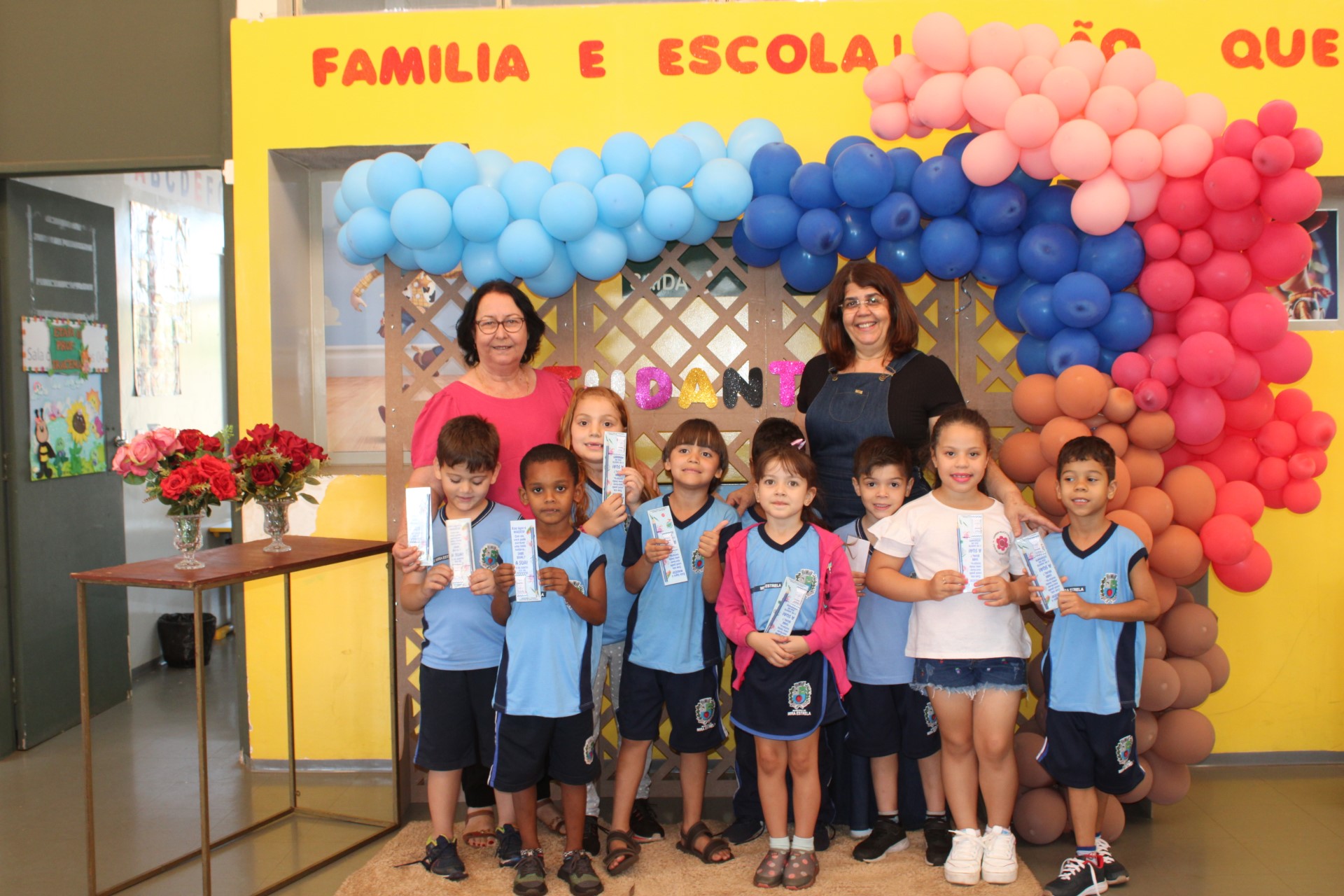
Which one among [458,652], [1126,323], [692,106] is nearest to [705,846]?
[458,652]

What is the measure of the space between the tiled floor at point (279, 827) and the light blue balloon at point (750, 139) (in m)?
2.40

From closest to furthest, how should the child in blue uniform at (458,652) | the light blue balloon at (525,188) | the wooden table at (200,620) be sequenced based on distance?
the wooden table at (200,620)
the child in blue uniform at (458,652)
the light blue balloon at (525,188)

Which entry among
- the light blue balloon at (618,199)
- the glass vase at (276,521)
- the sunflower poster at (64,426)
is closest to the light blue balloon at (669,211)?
the light blue balloon at (618,199)

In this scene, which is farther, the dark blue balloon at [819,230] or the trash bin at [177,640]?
the trash bin at [177,640]

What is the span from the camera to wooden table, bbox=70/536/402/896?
269 cm

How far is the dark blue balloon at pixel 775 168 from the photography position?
3.22m

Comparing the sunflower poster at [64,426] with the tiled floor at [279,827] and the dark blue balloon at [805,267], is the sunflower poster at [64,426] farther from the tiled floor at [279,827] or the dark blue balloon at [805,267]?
the dark blue balloon at [805,267]

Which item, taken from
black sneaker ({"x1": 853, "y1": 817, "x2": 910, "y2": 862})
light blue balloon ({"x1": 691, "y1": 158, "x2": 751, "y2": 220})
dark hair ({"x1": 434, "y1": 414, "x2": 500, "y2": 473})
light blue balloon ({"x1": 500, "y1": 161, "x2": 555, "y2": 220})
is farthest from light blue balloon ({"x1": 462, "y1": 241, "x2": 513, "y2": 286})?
black sneaker ({"x1": 853, "y1": 817, "x2": 910, "y2": 862})

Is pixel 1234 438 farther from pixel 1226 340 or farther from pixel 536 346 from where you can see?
pixel 536 346

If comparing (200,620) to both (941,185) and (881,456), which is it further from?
(941,185)

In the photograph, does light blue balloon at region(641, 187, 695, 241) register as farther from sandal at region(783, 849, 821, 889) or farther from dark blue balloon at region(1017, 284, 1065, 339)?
sandal at region(783, 849, 821, 889)

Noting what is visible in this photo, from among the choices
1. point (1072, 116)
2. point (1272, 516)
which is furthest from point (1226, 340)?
point (1272, 516)

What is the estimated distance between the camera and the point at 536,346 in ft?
10.9

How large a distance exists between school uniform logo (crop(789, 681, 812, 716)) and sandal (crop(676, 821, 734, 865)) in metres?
0.58
